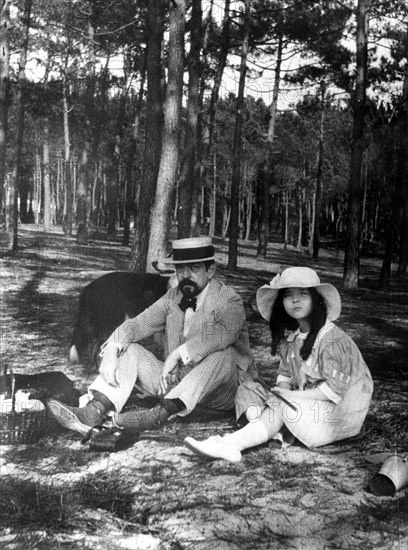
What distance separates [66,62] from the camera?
2394 cm

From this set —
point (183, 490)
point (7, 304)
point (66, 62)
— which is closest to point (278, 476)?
point (183, 490)

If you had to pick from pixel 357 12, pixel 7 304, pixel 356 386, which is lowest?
pixel 7 304

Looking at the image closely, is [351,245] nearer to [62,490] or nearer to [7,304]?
[7,304]

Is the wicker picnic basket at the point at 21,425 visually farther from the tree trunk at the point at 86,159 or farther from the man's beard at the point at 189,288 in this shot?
the tree trunk at the point at 86,159

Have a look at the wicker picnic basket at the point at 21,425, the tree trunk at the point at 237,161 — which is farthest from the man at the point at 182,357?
the tree trunk at the point at 237,161

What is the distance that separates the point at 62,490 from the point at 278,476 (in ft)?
3.68

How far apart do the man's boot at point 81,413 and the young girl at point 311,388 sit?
0.83 metres

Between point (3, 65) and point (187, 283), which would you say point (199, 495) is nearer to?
point (187, 283)

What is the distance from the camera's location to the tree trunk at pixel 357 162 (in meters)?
15.3

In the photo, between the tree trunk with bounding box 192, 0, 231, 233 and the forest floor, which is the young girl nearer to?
the forest floor

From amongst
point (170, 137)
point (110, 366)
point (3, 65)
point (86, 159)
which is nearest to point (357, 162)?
point (170, 137)

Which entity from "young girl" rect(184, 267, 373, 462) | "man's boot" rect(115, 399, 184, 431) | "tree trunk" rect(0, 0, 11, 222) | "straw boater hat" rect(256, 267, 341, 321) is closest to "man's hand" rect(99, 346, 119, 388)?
"man's boot" rect(115, 399, 184, 431)

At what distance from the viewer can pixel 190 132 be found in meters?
13.7

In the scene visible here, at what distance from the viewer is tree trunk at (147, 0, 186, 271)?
9.36 metres
